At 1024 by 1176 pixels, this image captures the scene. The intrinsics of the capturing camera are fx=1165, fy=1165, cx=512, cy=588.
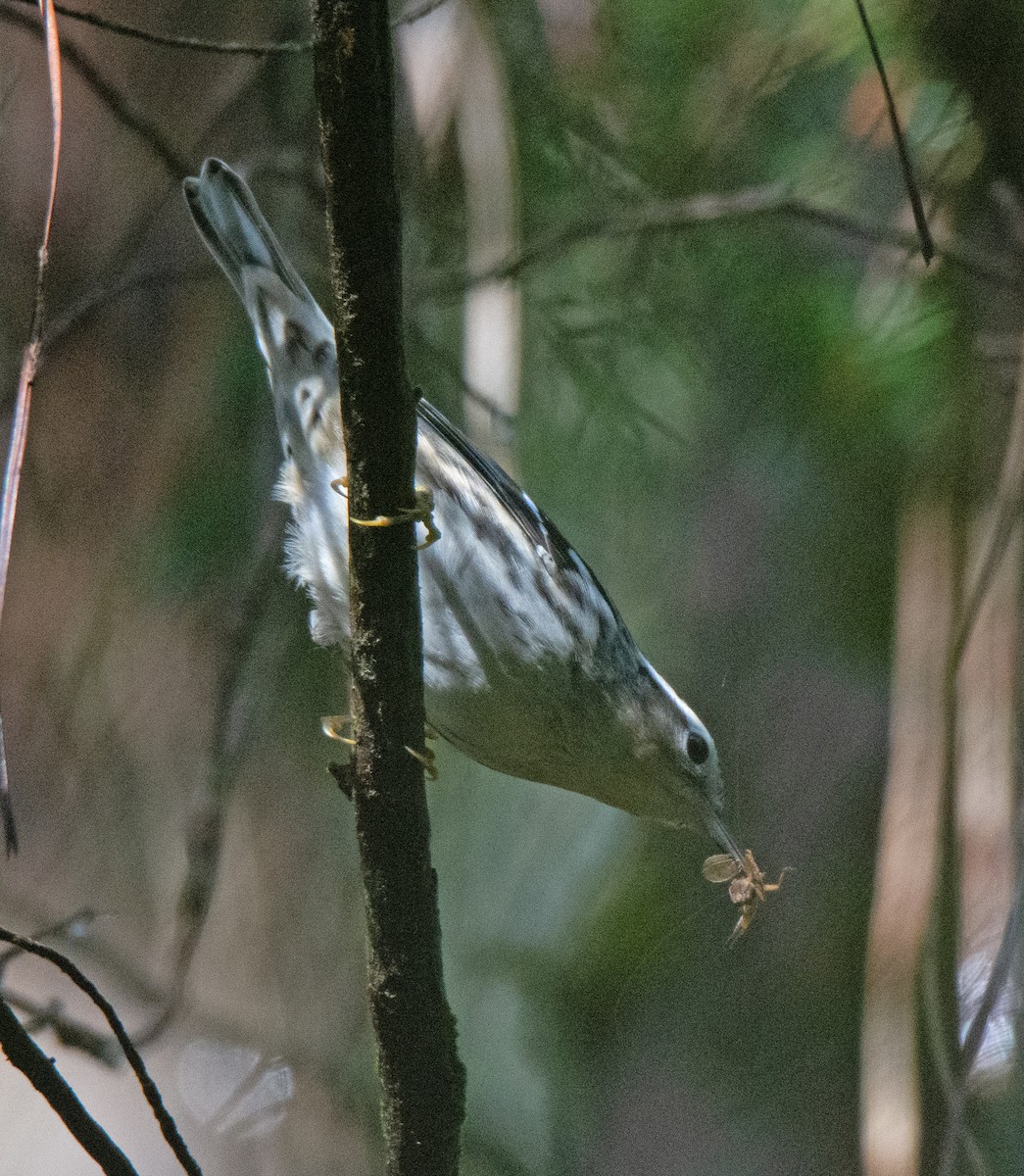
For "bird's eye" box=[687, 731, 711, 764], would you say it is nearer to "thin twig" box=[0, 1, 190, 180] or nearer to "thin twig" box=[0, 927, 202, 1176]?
"thin twig" box=[0, 927, 202, 1176]

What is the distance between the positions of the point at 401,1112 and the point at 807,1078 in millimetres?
931

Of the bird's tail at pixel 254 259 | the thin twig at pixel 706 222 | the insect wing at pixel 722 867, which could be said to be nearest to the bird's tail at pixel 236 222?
the bird's tail at pixel 254 259

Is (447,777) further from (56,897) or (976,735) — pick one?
(976,735)

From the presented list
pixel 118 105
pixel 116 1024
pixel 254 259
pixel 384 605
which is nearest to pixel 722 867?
pixel 384 605

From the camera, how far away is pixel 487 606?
64.8 inches

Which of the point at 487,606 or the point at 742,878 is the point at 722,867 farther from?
the point at 487,606

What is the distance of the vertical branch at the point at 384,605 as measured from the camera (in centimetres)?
90

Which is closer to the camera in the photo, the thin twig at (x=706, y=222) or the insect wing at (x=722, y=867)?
the insect wing at (x=722, y=867)

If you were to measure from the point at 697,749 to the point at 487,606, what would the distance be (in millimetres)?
371

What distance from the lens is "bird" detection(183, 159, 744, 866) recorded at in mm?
1608

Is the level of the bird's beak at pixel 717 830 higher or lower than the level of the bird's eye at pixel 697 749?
lower

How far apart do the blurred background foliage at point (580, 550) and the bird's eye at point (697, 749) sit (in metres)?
0.10

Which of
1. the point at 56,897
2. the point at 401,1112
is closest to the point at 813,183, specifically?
the point at 401,1112

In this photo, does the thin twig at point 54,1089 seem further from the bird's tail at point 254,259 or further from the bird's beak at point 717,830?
the bird's tail at point 254,259
